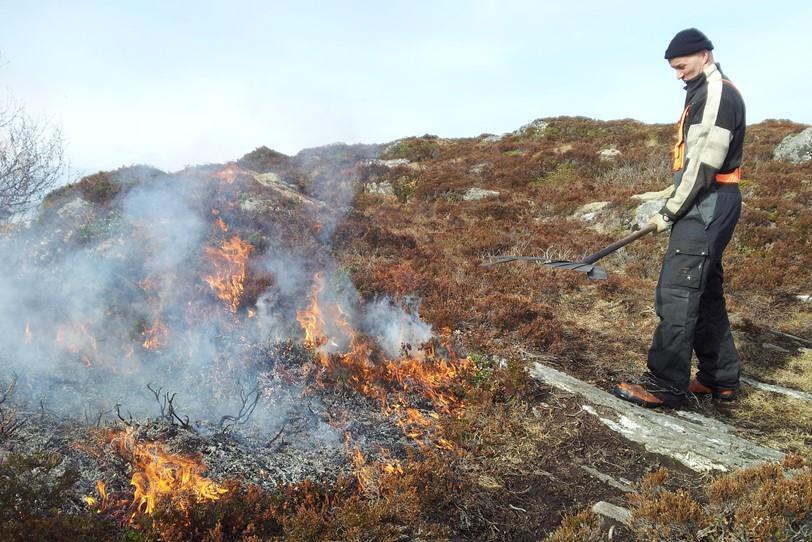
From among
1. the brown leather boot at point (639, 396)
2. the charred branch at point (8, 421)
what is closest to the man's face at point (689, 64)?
the brown leather boot at point (639, 396)

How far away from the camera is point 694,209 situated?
4.55 meters

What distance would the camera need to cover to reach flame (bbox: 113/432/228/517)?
3174 millimetres

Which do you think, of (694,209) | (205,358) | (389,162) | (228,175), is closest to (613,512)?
(694,209)

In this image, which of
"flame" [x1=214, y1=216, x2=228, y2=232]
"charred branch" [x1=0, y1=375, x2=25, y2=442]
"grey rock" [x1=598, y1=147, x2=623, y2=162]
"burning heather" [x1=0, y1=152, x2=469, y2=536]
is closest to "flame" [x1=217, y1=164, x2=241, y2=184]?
"flame" [x1=214, y1=216, x2=228, y2=232]

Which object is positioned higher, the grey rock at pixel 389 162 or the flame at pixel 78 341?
the grey rock at pixel 389 162

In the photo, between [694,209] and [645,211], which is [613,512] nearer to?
[694,209]

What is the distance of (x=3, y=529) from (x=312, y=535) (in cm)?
160

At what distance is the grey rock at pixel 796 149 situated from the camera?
15.5 meters

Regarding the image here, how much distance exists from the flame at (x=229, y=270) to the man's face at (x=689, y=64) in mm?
5331

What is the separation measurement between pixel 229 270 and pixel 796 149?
17.9 meters

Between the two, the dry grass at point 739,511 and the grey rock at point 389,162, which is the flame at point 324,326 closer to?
the dry grass at point 739,511

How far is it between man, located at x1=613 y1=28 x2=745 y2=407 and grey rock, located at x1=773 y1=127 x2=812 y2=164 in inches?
575

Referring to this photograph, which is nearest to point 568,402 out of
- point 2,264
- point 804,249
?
point 2,264

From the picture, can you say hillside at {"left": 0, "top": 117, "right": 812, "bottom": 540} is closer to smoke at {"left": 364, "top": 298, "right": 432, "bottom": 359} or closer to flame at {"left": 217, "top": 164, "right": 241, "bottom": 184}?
smoke at {"left": 364, "top": 298, "right": 432, "bottom": 359}
